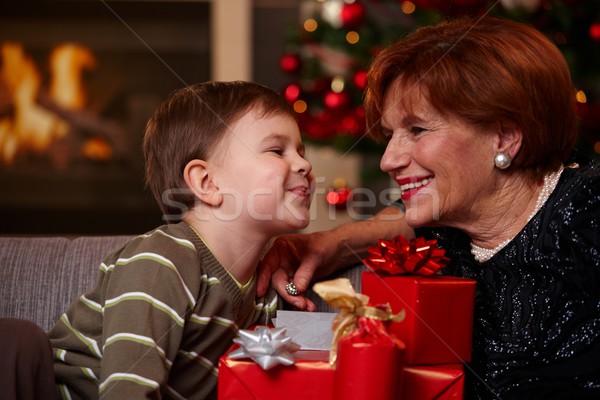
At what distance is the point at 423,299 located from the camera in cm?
119

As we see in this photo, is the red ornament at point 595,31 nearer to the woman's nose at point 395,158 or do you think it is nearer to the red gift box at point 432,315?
the woman's nose at point 395,158

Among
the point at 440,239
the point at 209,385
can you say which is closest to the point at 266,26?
the point at 440,239

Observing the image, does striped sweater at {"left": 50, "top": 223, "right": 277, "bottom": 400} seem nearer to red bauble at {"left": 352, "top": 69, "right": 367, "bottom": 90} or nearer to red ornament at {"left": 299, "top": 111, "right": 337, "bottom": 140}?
red bauble at {"left": 352, "top": 69, "right": 367, "bottom": 90}

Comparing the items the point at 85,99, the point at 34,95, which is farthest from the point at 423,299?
the point at 34,95

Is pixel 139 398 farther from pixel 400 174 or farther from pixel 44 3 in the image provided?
pixel 44 3

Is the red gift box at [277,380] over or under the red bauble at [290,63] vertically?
under

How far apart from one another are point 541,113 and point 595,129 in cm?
145

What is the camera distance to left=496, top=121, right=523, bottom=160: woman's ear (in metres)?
1.43

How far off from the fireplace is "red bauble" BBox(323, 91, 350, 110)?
1.48 metres

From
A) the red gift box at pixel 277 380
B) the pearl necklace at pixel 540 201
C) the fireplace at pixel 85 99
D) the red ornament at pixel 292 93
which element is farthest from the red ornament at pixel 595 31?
the fireplace at pixel 85 99

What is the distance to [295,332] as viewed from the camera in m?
1.27

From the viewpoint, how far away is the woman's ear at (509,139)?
143 cm

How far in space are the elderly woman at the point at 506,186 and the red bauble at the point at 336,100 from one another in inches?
55.0

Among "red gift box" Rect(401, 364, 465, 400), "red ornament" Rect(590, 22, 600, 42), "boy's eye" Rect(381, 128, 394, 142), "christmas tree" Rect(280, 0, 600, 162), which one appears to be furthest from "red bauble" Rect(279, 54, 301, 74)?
"red gift box" Rect(401, 364, 465, 400)
